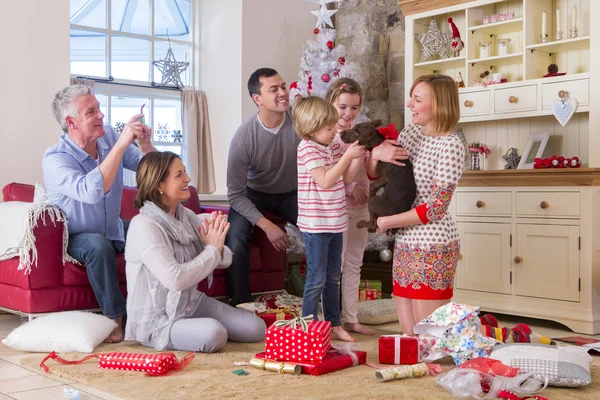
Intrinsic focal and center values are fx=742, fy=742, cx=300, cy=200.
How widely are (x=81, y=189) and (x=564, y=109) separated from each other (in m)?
2.68

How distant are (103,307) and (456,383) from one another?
1725mm

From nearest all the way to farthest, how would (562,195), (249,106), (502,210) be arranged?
(562,195) → (502,210) → (249,106)

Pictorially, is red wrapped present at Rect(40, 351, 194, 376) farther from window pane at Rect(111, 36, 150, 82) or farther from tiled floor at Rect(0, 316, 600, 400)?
window pane at Rect(111, 36, 150, 82)

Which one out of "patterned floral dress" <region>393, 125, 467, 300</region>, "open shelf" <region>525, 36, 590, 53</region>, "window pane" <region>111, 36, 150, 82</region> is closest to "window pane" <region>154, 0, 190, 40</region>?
"window pane" <region>111, 36, 150, 82</region>

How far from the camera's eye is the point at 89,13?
6.00m

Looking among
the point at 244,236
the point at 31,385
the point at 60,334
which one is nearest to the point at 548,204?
the point at 244,236

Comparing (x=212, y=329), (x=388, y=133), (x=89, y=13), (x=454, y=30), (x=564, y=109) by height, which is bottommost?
(x=212, y=329)

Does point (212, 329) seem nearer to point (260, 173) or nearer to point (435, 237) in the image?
point (435, 237)

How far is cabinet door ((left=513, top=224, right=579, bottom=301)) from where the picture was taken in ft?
13.0

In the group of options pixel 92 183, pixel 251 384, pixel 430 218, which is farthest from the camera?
pixel 92 183

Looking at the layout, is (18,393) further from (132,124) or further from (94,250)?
(132,124)

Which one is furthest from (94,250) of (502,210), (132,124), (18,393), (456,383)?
(502,210)

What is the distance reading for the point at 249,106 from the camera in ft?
20.6

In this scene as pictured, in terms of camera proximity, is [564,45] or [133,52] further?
[133,52]
